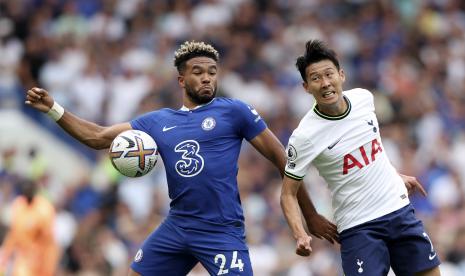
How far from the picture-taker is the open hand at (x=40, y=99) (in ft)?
29.1

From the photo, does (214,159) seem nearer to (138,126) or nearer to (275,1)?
(138,126)

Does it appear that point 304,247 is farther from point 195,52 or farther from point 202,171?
point 195,52

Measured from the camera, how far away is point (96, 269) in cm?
1432

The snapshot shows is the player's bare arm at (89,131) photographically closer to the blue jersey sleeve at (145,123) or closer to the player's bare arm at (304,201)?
→ the blue jersey sleeve at (145,123)

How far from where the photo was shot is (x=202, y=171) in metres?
8.69

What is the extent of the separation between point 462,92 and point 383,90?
1.24m

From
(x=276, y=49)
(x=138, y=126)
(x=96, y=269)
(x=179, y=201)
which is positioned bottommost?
(x=96, y=269)

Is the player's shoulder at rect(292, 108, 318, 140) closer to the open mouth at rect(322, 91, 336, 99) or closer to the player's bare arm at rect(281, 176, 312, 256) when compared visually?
the open mouth at rect(322, 91, 336, 99)

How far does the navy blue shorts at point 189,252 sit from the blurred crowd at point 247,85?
15.8 ft

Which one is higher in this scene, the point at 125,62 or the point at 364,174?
the point at 125,62

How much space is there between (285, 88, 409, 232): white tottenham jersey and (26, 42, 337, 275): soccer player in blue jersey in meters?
0.29

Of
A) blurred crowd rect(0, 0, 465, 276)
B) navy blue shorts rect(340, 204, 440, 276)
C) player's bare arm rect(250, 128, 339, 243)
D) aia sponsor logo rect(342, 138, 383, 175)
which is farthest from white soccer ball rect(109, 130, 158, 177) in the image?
blurred crowd rect(0, 0, 465, 276)

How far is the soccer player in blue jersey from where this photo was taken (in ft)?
28.5

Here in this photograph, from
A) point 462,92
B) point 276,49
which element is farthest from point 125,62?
point 462,92
